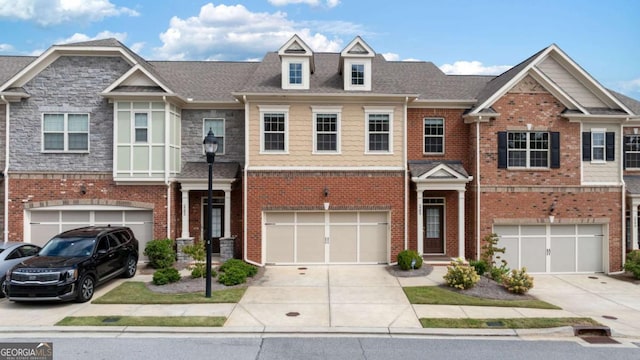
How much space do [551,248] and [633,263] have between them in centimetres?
286

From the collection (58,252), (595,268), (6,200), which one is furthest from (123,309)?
(595,268)

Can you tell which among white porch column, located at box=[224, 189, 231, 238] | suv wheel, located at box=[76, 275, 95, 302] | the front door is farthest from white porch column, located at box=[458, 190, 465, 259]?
suv wheel, located at box=[76, 275, 95, 302]

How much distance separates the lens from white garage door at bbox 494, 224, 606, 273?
59.6 ft

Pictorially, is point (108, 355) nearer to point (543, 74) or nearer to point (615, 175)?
point (543, 74)

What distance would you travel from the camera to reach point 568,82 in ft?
61.6

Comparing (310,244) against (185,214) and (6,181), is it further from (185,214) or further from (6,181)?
(6,181)

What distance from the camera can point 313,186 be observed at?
17672 mm

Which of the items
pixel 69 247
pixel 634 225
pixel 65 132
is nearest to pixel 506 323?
pixel 634 225

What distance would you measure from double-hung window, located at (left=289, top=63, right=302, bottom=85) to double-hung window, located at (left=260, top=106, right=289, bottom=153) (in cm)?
115

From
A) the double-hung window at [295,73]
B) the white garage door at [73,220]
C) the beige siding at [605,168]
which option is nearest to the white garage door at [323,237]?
the white garage door at [73,220]

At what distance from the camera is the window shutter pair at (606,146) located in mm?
18234

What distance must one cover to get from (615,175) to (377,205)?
10.0m

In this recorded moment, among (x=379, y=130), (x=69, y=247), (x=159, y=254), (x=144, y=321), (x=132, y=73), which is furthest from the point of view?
(x=379, y=130)

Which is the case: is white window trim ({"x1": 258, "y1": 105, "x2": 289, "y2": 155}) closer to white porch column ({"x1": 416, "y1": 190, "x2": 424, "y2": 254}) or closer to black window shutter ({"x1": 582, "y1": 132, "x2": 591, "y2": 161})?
white porch column ({"x1": 416, "y1": 190, "x2": 424, "y2": 254})
